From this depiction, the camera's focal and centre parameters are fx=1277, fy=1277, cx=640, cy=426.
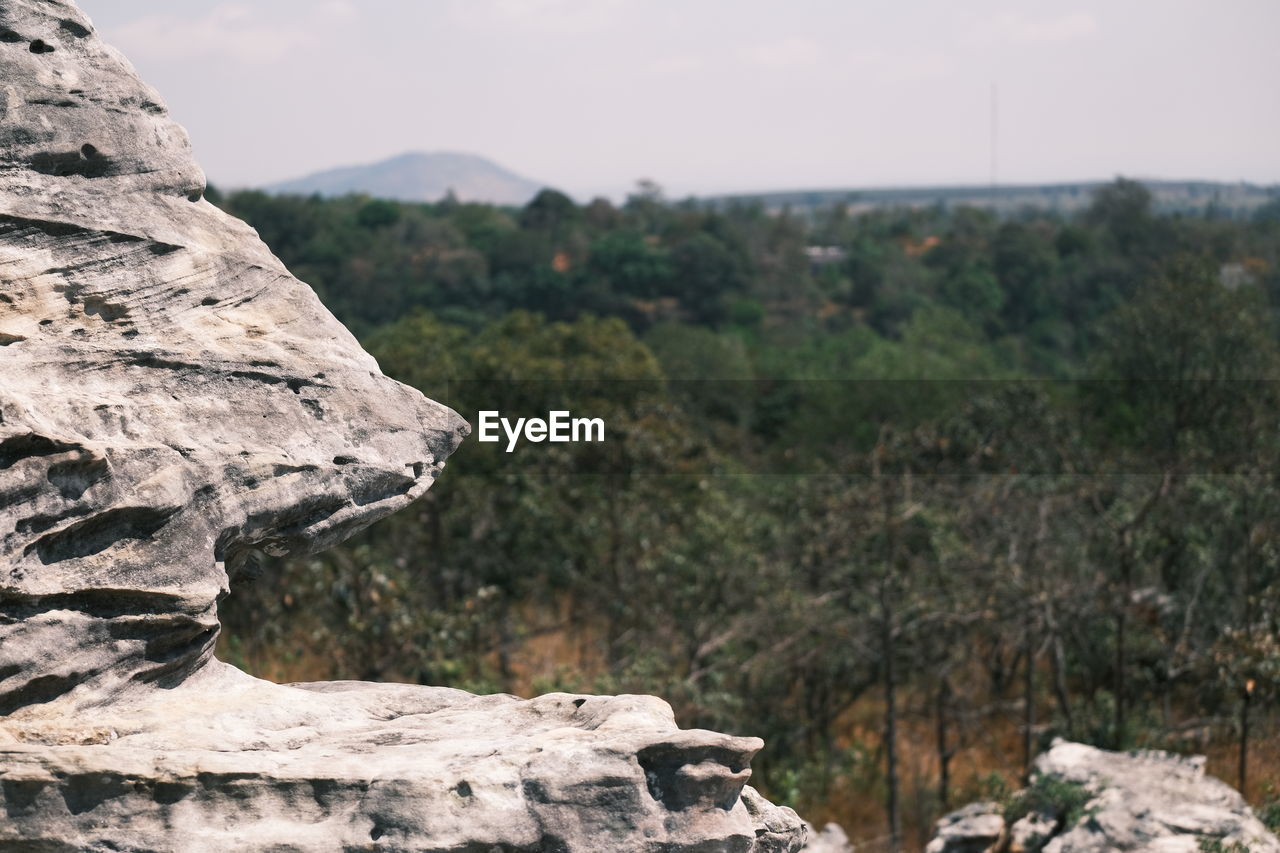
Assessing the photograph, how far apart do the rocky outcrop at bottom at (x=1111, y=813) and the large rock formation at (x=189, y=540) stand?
5730 millimetres

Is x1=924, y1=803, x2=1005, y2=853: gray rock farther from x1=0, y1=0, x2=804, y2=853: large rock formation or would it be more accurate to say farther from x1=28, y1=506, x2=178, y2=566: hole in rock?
x1=28, y1=506, x2=178, y2=566: hole in rock

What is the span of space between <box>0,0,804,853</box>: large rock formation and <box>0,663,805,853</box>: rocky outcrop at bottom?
0.5 inches

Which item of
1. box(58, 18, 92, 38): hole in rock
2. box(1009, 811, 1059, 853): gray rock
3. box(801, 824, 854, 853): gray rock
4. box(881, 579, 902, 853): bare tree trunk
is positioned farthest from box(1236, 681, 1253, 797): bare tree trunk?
box(58, 18, 92, 38): hole in rock

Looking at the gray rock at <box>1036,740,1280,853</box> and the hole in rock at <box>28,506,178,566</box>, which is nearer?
the hole in rock at <box>28,506,178,566</box>

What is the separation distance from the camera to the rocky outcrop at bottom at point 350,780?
236 inches

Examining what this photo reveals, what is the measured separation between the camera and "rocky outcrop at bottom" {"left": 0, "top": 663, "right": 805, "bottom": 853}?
236 inches

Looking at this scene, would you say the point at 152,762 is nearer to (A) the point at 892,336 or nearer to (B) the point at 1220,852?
(B) the point at 1220,852

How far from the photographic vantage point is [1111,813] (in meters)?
12.2

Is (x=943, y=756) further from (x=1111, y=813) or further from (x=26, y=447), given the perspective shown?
(x=26, y=447)

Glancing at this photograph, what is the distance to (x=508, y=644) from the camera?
20375mm

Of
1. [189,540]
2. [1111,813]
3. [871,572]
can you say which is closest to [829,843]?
[1111,813]

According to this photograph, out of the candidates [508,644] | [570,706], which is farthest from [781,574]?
[570,706]

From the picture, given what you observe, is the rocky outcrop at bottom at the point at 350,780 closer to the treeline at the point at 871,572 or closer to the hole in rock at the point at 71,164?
the hole in rock at the point at 71,164

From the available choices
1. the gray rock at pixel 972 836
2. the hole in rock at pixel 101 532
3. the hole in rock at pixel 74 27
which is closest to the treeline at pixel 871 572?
the gray rock at pixel 972 836
